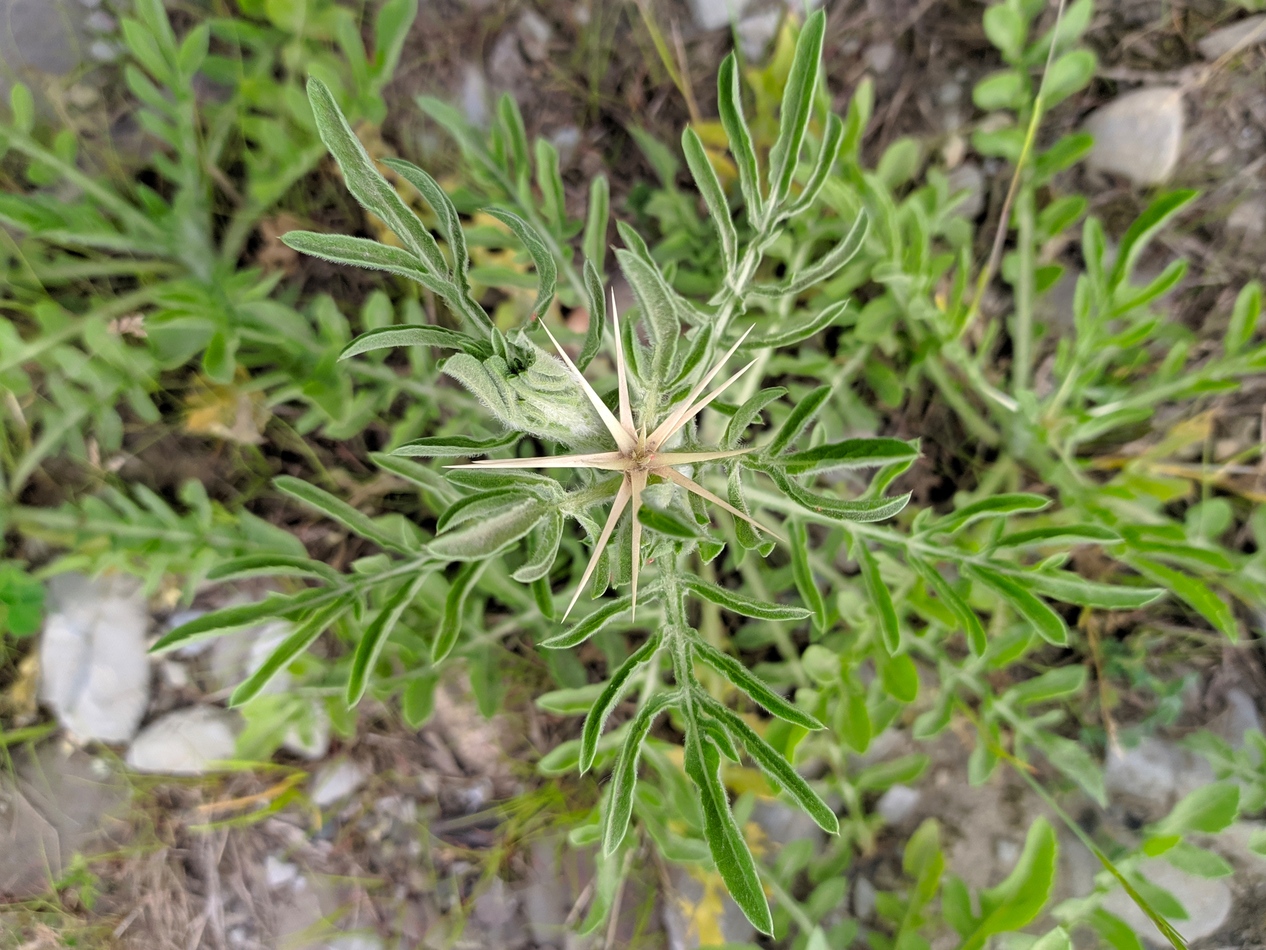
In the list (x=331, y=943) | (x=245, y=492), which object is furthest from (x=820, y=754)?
(x=245, y=492)

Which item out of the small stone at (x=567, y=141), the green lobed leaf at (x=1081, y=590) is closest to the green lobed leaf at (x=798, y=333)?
the green lobed leaf at (x=1081, y=590)

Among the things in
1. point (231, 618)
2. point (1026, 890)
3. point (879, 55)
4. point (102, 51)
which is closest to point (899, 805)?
point (1026, 890)

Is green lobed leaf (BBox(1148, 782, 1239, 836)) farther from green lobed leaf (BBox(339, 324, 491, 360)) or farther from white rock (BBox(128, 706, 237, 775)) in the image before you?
white rock (BBox(128, 706, 237, 775))

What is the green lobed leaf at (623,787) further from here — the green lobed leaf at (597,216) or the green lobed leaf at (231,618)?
the green lobed leaf at (597,216)

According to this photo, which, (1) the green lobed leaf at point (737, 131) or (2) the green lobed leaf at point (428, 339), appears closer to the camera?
(2) the green lobed leaf at point (428, 339)

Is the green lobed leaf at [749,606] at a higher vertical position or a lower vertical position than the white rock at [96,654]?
higher

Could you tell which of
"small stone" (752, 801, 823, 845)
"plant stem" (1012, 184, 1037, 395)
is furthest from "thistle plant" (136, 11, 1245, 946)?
"plant stem" (1012, 184, 1037, 395)

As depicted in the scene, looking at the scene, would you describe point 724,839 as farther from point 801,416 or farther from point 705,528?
point 801,416
